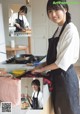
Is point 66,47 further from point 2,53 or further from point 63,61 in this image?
point 2,53

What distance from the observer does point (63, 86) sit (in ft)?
4.17

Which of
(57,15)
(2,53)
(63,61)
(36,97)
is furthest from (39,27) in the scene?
(36,97)

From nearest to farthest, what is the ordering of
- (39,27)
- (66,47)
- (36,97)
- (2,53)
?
(36,97) < (66,47) < (2,53) < (39,27)

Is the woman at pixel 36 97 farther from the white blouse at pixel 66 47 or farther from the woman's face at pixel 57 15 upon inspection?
the woman's face at pixel 57 15

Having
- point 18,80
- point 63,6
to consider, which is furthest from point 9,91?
point 63,6

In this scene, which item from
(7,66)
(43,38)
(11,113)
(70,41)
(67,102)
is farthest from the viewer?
(43,38)

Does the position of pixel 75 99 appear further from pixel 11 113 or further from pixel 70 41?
pixel 11 113

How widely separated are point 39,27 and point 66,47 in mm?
3474

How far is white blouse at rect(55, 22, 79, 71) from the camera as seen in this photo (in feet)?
3.86

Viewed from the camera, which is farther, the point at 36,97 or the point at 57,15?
the point at 57,15

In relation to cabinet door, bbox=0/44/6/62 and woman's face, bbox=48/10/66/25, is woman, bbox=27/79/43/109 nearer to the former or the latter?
woman's face, bbox=48/10/66/25

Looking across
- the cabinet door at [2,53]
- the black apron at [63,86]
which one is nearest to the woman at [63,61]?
the black apron at [63,86]

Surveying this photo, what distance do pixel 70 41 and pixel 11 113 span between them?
1.68 feet

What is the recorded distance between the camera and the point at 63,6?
1.26m
